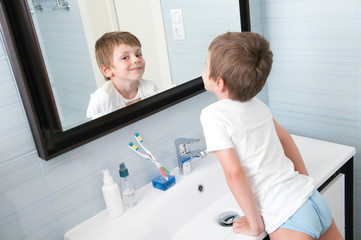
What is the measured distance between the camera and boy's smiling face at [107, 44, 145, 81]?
3.83ft

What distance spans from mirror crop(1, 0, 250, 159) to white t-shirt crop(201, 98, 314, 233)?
0.29 m

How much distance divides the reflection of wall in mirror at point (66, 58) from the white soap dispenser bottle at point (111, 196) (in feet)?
0.70

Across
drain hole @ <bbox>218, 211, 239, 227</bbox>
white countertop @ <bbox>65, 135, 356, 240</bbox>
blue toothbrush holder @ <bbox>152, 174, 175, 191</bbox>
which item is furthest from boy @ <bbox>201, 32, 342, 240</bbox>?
blue toothbrush holder @ <bbox>152, 174, 175, 191</bbox>

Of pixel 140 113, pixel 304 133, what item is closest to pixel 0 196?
pixel 140 113

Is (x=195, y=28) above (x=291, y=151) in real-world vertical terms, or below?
above

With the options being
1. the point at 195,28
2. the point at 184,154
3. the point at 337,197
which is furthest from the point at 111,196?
the point at 337,197

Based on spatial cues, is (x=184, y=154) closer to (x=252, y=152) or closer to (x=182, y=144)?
(x=182, y=144)

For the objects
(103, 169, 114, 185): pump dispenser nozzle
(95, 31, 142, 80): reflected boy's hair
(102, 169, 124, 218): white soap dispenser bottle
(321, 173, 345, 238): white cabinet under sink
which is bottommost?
(321, 173, 345, 238): white cabinet under sink

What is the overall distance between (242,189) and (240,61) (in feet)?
1.17

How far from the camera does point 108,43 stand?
1.13 metres

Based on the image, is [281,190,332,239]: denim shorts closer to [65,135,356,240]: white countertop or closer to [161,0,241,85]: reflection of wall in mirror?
[65,135,356,240]: white countertop

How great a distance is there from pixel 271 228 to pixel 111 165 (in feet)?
1.76

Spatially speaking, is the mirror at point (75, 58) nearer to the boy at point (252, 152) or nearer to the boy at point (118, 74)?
the boy at point (118, 74)

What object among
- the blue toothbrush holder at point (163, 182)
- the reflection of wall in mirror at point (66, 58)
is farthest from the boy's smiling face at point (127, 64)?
the blue toothbrush holder at point (163, 182)
